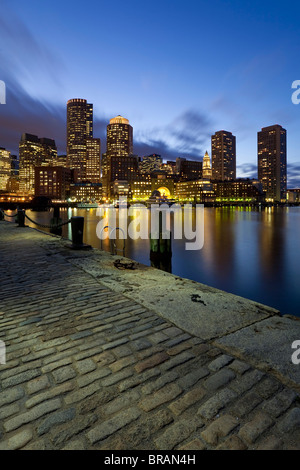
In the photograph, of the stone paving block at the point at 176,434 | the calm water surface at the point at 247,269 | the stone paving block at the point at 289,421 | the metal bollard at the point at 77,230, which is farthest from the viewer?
the metal bollard at the point at 77,230

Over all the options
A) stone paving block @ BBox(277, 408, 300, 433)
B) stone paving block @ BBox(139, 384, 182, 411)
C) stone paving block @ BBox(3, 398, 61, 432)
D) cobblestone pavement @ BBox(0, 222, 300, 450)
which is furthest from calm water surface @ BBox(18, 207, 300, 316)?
stone paving block @ BBox(3, 398, 61, 432)

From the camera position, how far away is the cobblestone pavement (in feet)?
7.22

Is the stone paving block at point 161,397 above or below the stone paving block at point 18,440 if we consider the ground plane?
above

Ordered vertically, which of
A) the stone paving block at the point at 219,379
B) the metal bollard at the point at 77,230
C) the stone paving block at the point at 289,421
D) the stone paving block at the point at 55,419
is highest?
the metal bollard at the point at 77,230

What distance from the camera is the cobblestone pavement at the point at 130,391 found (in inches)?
86.7

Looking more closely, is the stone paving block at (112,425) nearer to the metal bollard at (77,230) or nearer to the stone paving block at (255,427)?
the stone paving block at (255,427)

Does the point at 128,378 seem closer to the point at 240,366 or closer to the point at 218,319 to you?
the point at 240,366

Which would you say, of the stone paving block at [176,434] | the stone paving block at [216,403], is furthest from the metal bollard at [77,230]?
the stone paving block at [176,434]

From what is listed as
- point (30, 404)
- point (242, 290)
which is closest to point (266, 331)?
point (30, 404)

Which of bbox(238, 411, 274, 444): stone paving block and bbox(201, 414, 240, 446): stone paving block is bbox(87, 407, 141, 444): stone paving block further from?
bbox(238, 411, 274, 444): stone paving block

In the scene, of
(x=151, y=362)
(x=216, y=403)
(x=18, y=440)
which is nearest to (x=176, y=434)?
(x=216, y=403)

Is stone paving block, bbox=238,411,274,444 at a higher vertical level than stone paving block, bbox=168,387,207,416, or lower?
lower

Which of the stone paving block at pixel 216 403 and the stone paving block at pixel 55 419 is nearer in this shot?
the stone paving block at pixel 55 419
